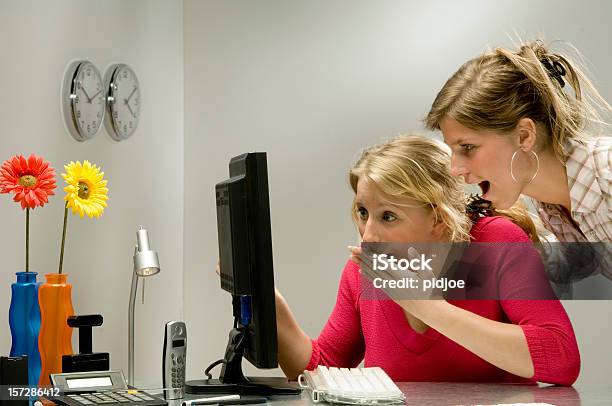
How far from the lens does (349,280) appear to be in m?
2.28

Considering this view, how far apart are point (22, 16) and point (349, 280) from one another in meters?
1.20

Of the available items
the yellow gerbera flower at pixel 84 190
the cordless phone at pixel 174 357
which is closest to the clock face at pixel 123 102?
A: the yellow gerbera flower at pixel 84 190

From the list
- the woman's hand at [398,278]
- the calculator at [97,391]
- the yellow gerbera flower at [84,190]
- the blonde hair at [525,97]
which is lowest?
the calculator at [97,391]

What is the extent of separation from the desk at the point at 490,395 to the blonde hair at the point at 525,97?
55cm

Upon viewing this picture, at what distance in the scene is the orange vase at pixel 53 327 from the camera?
200 cm

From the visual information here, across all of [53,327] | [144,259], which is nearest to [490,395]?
[144,259]

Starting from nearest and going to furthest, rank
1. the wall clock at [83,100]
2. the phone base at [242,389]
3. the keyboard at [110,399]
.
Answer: the keyboard at [110,399]
the phone base at [242,389]
the wall clock at [83,100]

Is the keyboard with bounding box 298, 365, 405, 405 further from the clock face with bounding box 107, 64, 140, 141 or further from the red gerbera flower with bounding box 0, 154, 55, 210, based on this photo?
the clock face with bounding box 107, 64, 140, 141

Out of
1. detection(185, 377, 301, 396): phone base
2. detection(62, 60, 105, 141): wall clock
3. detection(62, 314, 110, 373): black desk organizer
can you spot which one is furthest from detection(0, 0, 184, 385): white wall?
detection(185, 377, 301, 396): phone base

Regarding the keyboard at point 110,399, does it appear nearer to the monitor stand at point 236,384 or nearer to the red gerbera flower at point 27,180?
the monitor stand at point 236,384

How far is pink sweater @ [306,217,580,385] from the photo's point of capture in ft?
6.01

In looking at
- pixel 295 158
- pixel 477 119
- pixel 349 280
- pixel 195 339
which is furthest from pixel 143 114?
pixel 477 119

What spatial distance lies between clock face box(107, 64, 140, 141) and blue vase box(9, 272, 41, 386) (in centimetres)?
102

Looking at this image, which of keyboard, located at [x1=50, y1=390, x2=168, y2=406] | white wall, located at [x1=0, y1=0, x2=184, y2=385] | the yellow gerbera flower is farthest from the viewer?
white wall, located at [x1=0, y1=0, x2=184, y2=385]
